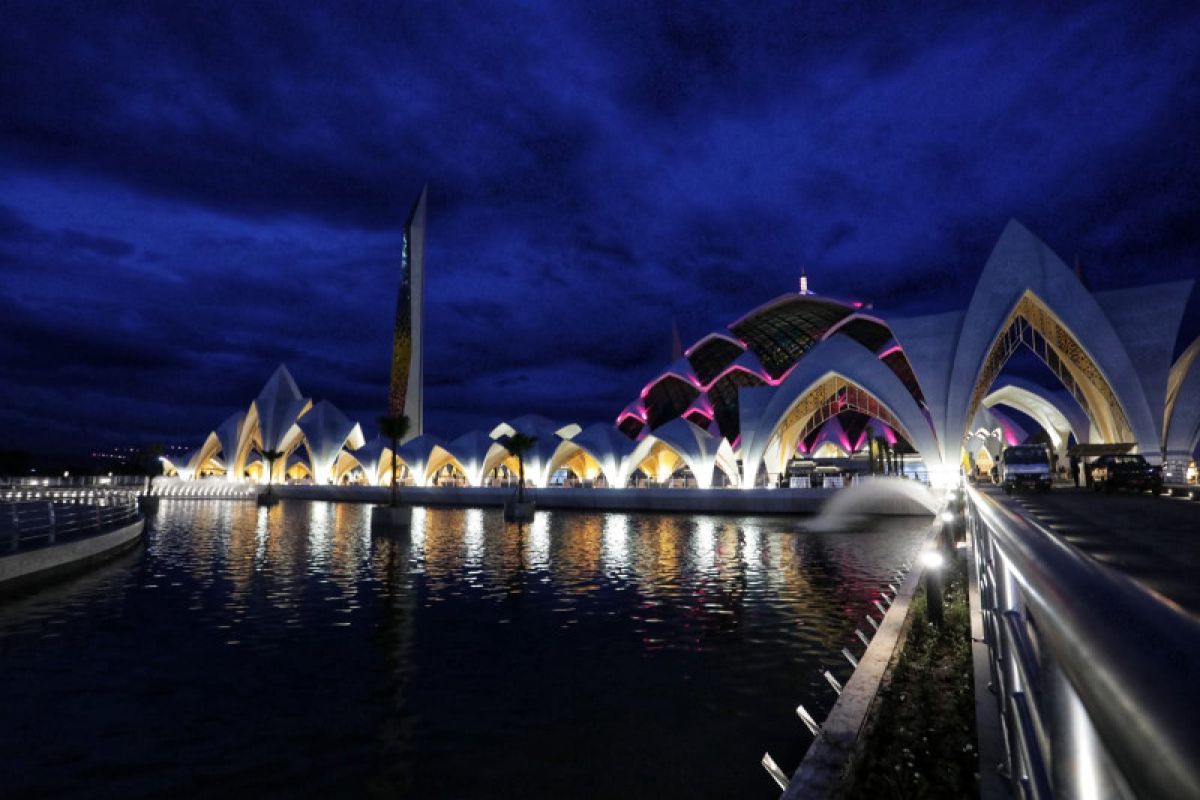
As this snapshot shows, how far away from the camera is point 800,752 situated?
22.8 ft

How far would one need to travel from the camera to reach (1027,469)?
3291cm

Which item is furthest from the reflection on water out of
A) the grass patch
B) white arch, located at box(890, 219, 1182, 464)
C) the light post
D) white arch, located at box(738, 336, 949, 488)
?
white arch, located at box(738, 336, 949, 488)

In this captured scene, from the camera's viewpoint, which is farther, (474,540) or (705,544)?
(474,540)

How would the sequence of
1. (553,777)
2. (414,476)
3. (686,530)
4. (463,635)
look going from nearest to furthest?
(553,777) → (463,635) → (686,530) → (414,476)

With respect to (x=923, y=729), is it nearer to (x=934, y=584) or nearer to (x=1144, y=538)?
(x=934, y=584)

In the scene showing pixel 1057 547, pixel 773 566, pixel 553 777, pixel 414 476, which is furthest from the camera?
pixel 414 476

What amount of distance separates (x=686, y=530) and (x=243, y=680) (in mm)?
22878

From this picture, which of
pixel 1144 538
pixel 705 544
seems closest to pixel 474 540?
pixel 705 544

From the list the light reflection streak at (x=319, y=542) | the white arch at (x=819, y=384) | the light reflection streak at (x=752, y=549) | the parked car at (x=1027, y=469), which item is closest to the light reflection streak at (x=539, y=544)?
the light reflection streak at (x=752, y=549)

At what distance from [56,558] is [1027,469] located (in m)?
34.9

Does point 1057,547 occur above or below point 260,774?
above

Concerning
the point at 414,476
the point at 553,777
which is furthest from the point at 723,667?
the point at 414,476

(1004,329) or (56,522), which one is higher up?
(1004,329)

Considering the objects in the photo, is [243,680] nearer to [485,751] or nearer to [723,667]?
[485,751]
